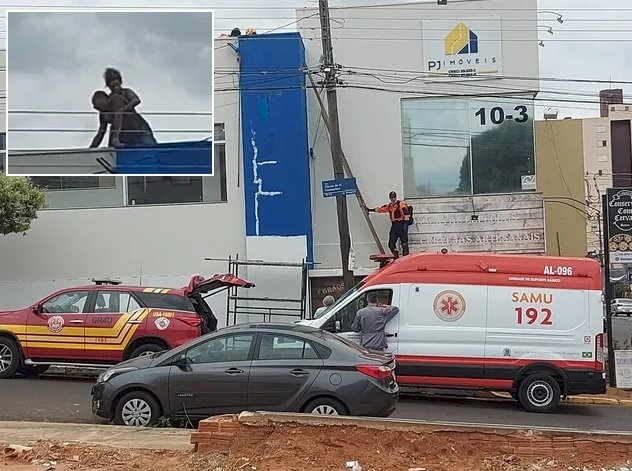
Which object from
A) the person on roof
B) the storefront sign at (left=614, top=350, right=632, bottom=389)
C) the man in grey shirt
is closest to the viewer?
the man in grey shirt

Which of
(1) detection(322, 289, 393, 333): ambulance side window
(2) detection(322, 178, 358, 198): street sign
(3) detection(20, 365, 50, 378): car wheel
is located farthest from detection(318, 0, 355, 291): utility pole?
(3) detection(20, 365, 50, 378): car wheel

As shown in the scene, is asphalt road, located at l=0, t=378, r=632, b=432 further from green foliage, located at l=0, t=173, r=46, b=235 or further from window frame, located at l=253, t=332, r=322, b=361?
green foliage, located at l=0, t=173, r=46, b=235

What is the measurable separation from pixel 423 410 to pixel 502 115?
33.7 ft

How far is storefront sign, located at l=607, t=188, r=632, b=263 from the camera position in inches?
621

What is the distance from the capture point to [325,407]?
957 cm

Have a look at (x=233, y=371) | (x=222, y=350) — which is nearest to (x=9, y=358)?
(x=222, y=350)

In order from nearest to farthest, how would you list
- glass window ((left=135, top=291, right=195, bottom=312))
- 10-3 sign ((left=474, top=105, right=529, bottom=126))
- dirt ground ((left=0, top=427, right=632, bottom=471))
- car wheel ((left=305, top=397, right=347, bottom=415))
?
dirt ground ((left=0, top=427, right=632, bottom=471)), car wheel ((left=305, top=397, right=347, bottom=415)), glass window ((left=135, top=291, right=195, bottom=312)), 10-3 sign ((left=474, top=105, right=529, bottom=126))

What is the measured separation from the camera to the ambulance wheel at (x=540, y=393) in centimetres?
1316

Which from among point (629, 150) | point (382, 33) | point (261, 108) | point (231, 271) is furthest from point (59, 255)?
point (629, 150)

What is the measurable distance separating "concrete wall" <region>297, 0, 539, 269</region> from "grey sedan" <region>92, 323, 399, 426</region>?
10.7 meters

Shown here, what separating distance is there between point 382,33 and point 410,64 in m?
1.10

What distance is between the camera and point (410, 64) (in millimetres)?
20906

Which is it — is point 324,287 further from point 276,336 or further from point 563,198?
point 276,336

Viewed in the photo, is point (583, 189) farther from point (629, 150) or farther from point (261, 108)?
point (629, 150)
